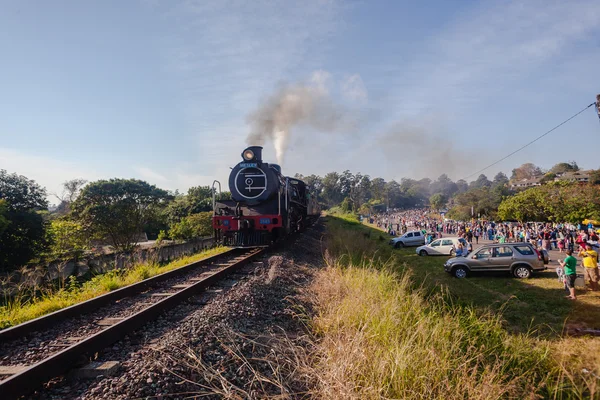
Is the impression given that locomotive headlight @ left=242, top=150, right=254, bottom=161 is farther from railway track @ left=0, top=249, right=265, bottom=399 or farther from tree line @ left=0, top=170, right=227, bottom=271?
tree line @ left=0, top=170, right=227, bottom=271

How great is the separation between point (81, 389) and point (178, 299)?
115 inches

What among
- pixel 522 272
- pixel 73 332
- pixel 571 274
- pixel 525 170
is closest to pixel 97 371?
pixel 73 332

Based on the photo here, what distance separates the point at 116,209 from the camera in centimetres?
2752

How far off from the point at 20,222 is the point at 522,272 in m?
25.0

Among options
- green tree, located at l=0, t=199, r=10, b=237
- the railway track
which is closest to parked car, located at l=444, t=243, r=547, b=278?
the railway track

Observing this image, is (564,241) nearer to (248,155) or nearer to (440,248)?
(440,248)

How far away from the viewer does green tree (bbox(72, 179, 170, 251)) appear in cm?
2677

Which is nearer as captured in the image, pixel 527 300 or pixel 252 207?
pixel 527 300

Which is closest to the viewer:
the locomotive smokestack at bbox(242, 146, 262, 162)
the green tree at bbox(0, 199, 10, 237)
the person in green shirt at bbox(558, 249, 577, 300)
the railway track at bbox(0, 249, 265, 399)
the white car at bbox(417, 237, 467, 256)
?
the railway track at bbox(0, 249, 265, 399)

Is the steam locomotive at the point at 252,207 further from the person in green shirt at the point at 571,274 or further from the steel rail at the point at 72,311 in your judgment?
the person in green shirt at the point at 571,274

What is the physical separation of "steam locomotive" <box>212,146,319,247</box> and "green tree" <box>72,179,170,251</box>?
18343 mm

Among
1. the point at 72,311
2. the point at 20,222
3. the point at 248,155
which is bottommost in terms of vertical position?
the point at 72,311

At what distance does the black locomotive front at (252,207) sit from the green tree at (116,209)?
1829 centimetres

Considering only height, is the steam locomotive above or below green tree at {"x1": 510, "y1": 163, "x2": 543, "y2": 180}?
below
